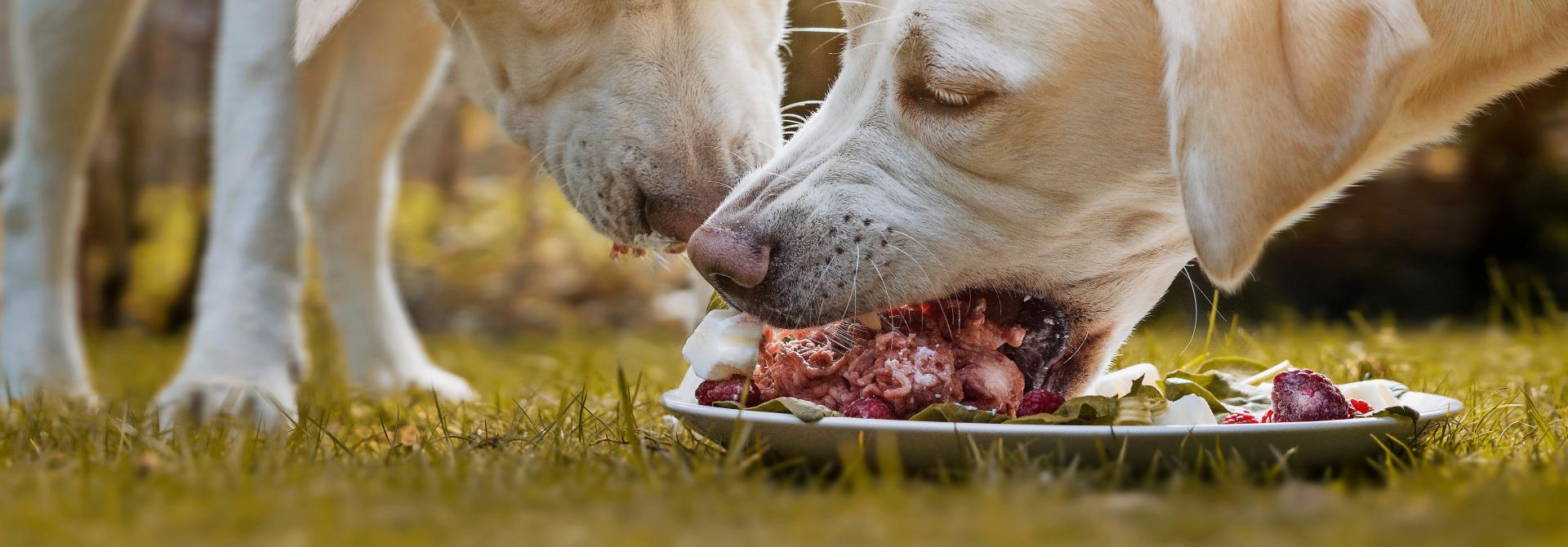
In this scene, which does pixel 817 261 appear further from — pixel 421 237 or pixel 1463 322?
pixel 421 237

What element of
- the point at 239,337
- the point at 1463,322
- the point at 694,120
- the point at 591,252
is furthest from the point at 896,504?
the point at 591,252

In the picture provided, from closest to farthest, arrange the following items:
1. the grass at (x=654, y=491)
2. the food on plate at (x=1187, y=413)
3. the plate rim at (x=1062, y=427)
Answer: the grass at (x=654, y=491)
the plate rim at (x=1062, y=427)
the food on plate at (x=1187, y=413)

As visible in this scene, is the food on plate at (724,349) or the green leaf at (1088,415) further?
the food on plate at (724,349)

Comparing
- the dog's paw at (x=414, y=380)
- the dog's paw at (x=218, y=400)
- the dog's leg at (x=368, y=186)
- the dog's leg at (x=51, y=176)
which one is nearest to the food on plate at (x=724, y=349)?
the dog's paw at (x=218, y=400)

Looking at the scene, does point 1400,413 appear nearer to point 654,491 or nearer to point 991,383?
point 991,383

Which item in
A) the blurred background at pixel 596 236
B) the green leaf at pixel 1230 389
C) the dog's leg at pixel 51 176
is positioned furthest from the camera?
the blurred background at pixel 596 236

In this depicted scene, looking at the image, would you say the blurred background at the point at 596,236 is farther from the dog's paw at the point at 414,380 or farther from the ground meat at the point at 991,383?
the ground meat at the point at 991,383
